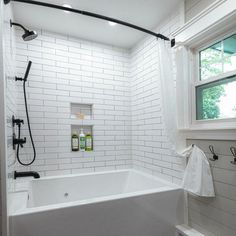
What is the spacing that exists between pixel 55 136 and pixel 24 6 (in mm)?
1581

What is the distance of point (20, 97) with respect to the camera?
236 cm

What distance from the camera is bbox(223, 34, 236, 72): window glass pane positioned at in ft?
5.16

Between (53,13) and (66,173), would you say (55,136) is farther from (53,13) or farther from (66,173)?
(53,13)

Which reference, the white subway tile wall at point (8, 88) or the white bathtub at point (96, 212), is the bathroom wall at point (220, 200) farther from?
the white subway tile wall at point (8, 88)

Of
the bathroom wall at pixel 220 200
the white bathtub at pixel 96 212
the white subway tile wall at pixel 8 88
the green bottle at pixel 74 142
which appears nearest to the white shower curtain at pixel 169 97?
the bathroom wall at pixel 220 200

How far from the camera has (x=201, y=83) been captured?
6.07 ft

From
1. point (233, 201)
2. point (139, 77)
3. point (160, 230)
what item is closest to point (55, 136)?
point (139, 77)

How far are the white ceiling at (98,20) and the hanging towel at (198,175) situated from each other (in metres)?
1.61

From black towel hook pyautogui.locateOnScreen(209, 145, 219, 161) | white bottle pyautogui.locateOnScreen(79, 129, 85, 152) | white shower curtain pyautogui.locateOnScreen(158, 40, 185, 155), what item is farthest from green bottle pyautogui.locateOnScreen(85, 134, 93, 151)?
black towel hook pyautogui.locateOnScreen(209, 145, 219, 161)

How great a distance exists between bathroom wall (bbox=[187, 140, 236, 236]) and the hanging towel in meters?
0.04

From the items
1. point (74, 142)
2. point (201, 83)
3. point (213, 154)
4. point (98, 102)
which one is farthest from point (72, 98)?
point (213, 154)

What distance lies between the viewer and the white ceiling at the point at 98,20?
78.7 inches

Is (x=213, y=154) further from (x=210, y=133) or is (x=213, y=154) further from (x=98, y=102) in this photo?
(x=98, y=102)

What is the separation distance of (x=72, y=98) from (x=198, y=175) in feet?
6.17
